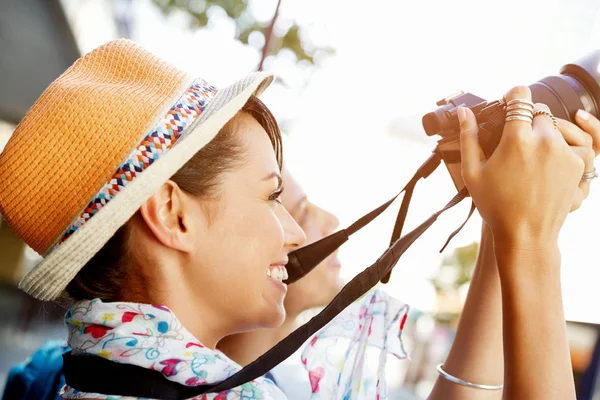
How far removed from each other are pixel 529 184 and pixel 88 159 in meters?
0.60

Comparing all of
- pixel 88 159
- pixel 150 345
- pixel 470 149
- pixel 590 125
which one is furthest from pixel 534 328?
pixel 88 159

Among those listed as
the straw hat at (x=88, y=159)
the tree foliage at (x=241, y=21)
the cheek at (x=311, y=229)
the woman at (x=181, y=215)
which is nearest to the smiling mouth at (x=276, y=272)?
the woman at (x=181, y=215)

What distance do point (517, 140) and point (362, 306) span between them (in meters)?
0.63

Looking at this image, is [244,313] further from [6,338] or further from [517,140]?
[6,338]

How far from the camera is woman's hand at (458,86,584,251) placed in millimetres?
707

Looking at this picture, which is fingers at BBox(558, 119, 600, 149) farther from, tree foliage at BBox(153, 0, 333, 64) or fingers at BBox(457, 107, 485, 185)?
tree foliage at BBox(153, 0, 333, 64)

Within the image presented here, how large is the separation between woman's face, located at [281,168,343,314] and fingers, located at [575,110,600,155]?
30.4 inches

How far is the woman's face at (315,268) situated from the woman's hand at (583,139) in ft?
2.39

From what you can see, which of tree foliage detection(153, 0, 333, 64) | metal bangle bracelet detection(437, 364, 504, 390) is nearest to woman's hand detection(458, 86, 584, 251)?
metal bangle bracelet detection(437, 364, 504, 390)

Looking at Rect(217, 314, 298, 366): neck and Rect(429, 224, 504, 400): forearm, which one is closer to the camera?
Rect(429, 224, 504, 400): forearm

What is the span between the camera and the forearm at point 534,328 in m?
0.67

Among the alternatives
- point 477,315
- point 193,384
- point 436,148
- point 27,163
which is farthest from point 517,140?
point 27,163

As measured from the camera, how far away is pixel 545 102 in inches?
35.4

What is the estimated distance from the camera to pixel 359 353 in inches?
45.5
